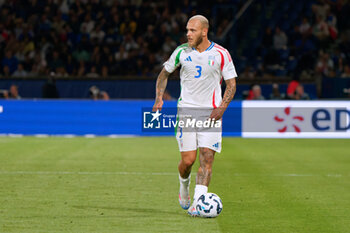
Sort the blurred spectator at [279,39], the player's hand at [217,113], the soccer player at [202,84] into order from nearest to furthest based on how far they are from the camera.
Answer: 1. the player's hand at [217,113]
2. the soccer player at [202,84]
3. the blurred spectator at [279,39]

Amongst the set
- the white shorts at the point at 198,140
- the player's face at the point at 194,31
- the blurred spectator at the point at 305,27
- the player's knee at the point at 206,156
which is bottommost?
the blurred spectator at the point at 305,27

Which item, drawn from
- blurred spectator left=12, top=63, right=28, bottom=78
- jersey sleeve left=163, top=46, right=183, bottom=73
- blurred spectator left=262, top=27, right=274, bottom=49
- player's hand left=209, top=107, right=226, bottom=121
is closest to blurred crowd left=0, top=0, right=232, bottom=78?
blurred spectator left=12, top=63, right=28, bottom=78

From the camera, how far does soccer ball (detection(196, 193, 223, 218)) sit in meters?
8.10

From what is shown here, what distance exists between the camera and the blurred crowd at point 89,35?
86.7 feet

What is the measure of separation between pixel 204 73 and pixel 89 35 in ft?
65.4

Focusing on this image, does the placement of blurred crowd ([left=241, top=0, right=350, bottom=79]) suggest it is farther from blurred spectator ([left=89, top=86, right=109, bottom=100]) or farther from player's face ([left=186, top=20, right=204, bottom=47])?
player's face ([left=186, top=20, right=204, bottom=47])

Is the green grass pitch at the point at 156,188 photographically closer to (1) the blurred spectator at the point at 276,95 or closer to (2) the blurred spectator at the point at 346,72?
(1) the blurred spectator at the point at 276,95

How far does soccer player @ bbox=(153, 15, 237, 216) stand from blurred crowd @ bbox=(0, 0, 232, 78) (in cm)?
1780

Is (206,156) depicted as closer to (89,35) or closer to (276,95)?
(276,95)

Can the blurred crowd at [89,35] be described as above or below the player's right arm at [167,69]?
below

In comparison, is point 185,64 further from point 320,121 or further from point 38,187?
point 320,121

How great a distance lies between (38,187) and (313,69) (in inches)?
703

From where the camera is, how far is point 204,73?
8.12m

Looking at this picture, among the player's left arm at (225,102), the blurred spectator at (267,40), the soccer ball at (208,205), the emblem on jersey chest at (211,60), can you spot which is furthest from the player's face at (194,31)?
the blurred spectator at (267,40)
